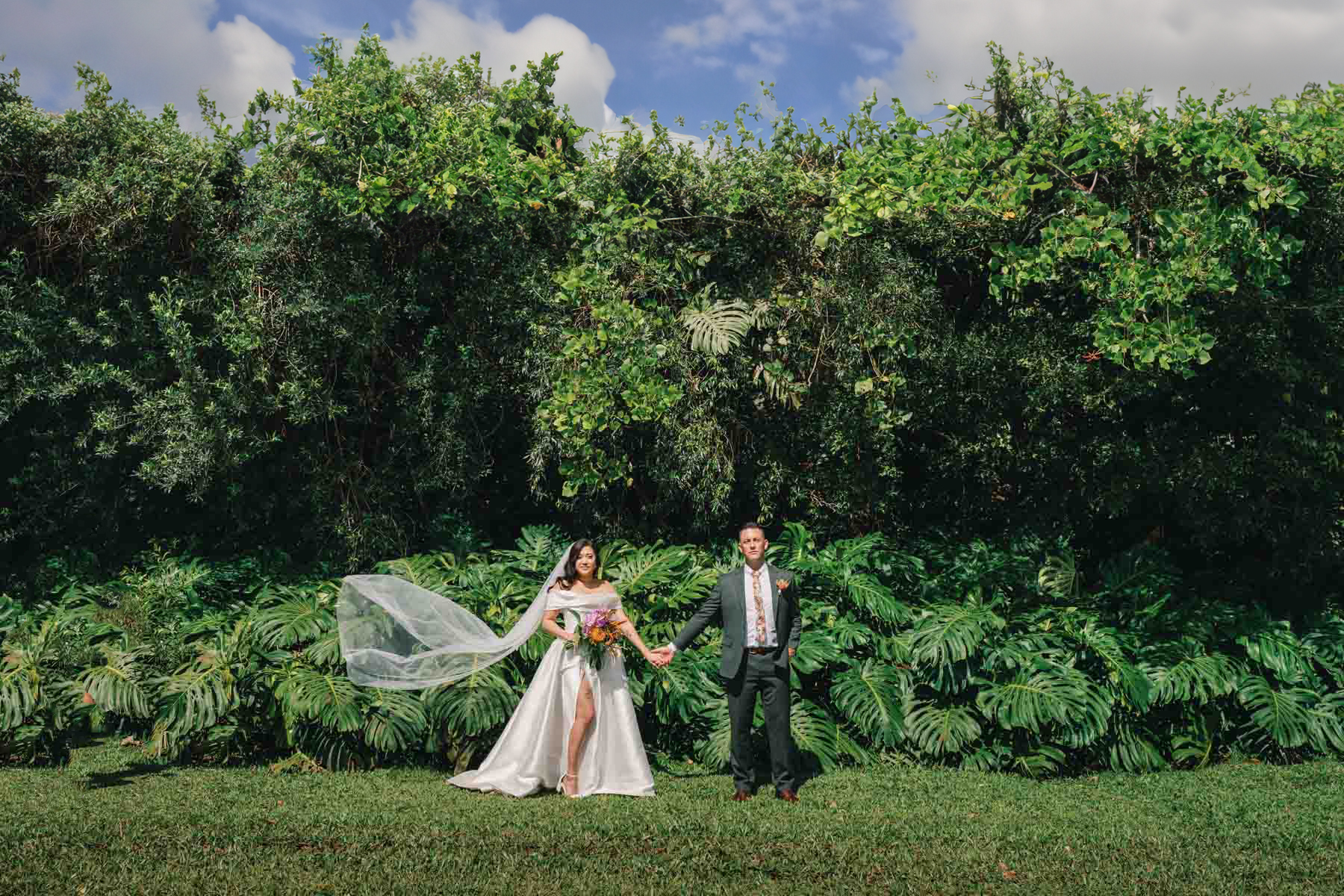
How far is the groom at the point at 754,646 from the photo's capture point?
710cm

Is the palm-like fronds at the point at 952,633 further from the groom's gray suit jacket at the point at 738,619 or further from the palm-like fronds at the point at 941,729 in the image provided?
the groom's gray suit jacket at the point at 738,619

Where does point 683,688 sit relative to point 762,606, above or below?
below

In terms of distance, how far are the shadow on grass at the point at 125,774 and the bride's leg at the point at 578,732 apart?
278 centimetres

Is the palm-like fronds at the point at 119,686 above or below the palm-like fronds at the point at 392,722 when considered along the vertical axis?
Answer: above

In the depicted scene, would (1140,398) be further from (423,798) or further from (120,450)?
(120,450)

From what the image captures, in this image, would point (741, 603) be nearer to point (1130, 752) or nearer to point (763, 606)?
point (763, 606)

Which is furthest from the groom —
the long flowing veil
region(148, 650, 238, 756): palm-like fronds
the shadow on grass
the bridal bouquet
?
the shadow on grass

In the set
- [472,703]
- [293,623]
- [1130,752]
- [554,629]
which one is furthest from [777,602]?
[293,623]

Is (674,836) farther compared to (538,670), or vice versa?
(538,670)

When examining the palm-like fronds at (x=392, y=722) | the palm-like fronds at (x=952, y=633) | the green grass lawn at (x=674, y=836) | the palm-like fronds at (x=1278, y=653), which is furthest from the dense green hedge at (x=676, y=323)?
the green grass lawn at (x=674, y=836)

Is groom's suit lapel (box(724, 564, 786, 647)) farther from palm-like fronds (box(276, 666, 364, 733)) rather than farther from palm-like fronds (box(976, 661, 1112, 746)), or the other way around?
palm-like fronds (box(276, 666, 364, 733))

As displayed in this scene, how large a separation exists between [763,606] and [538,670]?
153cm

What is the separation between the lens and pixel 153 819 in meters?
6.14

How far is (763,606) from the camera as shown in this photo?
727 centimetres
